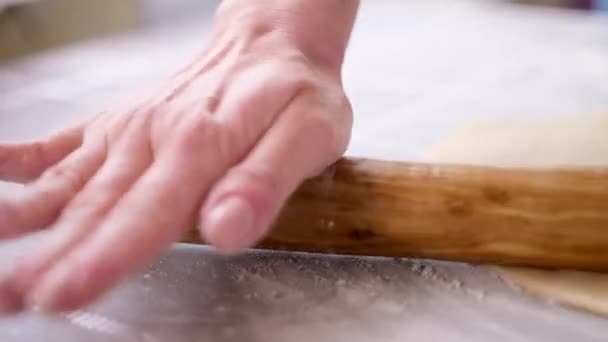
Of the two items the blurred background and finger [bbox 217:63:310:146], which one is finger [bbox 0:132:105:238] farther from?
the blurred background

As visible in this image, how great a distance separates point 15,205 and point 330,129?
0.25 meters

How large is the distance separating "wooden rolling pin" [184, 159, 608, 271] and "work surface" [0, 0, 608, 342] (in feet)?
0.09

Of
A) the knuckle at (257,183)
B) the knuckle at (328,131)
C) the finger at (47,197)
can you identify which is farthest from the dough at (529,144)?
the finger at (47,197)

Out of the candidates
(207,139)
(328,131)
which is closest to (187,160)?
(207,139)

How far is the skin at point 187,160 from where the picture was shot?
19.3 inches

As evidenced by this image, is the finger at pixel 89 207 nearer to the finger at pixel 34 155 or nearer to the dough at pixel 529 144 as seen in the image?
the finger at pixel 34 155

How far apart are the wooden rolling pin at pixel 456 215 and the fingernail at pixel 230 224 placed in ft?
0.44

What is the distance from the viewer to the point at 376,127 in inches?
41.7

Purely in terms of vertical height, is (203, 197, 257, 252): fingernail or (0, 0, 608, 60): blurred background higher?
(203, 197, 257, 252): fingernail

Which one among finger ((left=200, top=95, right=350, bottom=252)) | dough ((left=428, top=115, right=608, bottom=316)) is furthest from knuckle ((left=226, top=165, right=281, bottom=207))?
dough ((left=428, top=115, right=608, bottom=316))

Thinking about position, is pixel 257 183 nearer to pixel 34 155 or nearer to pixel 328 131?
pixel 328 131

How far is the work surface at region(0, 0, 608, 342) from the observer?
0.58m

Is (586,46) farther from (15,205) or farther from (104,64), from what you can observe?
(15,205)

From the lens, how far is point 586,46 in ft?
4.70
